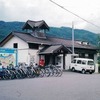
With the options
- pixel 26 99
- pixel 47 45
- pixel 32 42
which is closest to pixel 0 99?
pixel 26 99

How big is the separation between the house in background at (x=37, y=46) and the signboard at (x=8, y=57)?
9.32m

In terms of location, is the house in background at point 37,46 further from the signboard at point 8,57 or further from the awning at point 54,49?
the signboard at point 8,57

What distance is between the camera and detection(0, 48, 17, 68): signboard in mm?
20430

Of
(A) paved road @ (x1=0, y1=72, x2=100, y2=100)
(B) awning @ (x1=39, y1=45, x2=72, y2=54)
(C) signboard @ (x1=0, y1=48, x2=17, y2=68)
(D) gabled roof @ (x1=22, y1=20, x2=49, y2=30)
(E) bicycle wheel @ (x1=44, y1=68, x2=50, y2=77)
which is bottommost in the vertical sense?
(A) paved road @ (x1=0, y1=72, x2=100, y2=100)

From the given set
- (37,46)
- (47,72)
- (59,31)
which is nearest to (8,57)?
(47,72)

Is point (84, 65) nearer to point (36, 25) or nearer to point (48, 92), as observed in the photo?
point (36, 25)

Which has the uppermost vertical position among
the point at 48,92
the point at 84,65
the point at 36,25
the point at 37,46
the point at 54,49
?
the point at 36,25

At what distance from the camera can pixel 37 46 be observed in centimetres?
3241

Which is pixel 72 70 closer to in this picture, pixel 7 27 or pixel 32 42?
pixel 32 42

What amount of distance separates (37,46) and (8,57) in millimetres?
11788

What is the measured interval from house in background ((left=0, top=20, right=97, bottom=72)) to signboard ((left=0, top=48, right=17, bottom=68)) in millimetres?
9323

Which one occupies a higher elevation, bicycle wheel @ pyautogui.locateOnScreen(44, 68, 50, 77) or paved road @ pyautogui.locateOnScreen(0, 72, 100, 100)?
bicycle wheel @ pyautogui.locateOnScreen(44, 68, 50, 77)

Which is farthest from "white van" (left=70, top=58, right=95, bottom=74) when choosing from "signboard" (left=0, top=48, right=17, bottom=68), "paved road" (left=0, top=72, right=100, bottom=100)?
"paved road" (left=0, top=72, right=100, bottom=100)

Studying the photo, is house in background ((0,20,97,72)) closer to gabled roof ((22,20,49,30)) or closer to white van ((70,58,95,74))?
gabled roof ((22,20,49,30))
